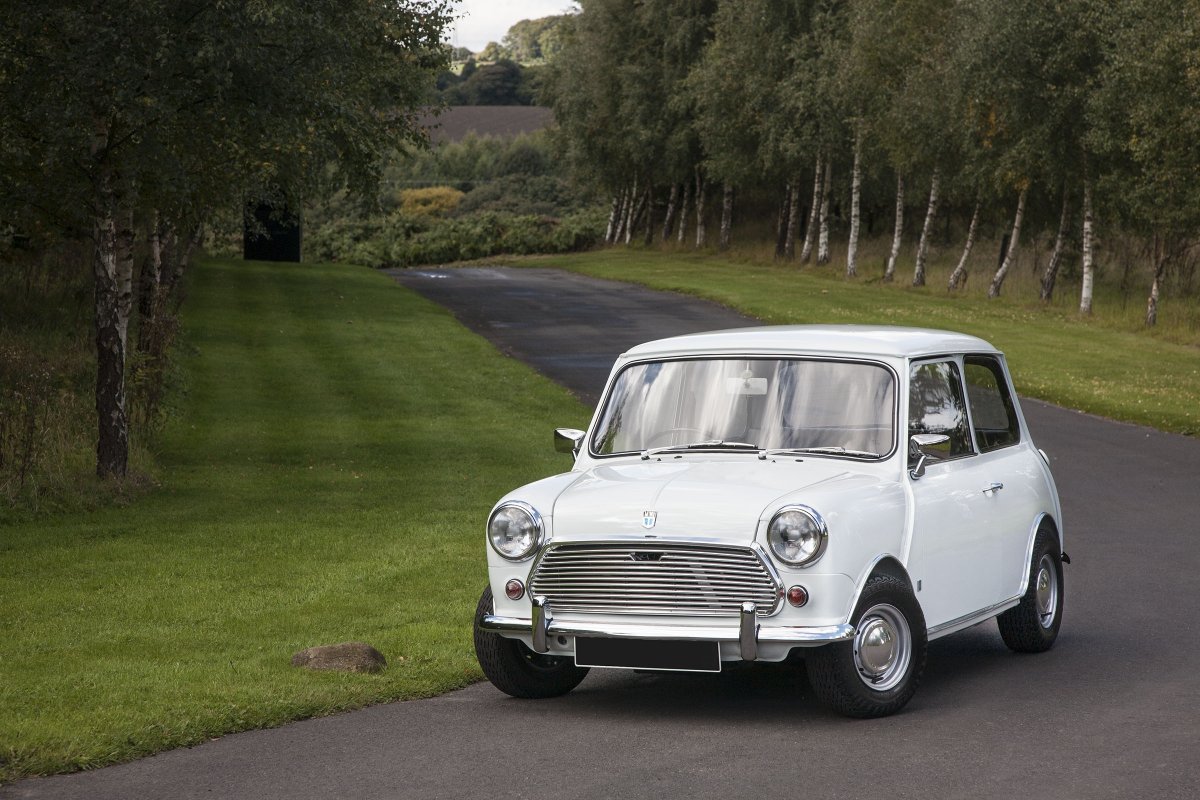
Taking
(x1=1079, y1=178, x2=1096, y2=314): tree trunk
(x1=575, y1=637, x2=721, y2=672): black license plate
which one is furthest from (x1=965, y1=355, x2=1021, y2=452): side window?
(x1=1079, y1=178, x2=1096, y2=314): tree trunk

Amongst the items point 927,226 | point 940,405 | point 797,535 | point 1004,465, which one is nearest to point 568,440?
point 797,535

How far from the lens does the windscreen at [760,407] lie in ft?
26.5

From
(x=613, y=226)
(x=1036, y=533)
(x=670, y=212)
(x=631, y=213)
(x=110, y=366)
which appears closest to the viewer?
(x=1036, y=533)

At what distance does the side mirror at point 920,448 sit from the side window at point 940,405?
12 cm

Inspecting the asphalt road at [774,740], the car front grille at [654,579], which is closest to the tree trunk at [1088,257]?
the asphalt road at [774,740]

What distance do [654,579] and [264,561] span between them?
587 centimetres

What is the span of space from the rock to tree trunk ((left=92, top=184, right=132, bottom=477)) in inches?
319

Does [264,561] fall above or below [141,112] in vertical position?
below

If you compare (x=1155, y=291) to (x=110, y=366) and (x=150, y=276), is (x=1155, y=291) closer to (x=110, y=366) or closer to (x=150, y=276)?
(x=150, y=276)

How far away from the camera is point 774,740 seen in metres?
6.86

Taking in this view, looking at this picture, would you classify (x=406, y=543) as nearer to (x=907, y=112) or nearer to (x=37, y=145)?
(x=37, y=145)

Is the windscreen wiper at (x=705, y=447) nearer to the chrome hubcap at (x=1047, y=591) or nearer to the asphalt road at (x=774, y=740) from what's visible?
the asphalt road at (x=774, y=740)

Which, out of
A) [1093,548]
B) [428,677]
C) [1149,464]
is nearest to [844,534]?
[428,677]

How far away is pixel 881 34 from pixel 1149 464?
34.4 metres
